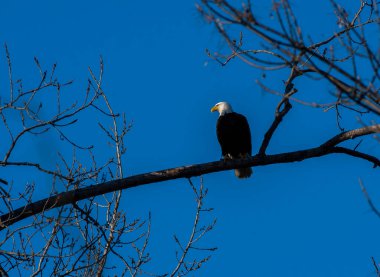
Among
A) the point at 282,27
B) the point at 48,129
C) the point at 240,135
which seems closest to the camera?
the point at 282,27

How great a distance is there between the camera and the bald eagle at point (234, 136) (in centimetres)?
751

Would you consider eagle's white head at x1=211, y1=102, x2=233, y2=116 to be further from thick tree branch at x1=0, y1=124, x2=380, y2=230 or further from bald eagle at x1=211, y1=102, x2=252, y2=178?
thick tree branch at x1=0, y1=124, x2=380, y2=230

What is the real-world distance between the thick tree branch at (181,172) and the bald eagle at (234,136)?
2818 mm

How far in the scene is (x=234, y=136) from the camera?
295 inches

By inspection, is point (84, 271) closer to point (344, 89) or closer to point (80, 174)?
point (80, 174)

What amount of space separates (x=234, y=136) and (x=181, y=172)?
3.06 m

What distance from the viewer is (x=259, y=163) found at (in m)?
4.59

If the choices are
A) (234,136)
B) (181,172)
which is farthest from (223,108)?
(181,172)

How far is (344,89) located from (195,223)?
2.99 m

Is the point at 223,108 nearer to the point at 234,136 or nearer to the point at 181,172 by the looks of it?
the point at 234,136

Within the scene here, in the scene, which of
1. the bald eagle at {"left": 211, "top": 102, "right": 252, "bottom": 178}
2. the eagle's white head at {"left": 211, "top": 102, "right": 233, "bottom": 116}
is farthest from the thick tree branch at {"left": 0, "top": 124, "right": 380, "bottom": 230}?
the eagle's white head at {"left": 211, "top": 102, "right": 233, "bottom": 116}

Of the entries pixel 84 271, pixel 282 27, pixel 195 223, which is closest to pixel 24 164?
pixel 84 271

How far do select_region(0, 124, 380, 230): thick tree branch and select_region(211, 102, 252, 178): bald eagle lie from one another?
2.82 metres

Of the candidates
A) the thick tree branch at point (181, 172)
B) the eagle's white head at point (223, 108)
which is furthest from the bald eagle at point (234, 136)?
the thick tree branch at point (181, 172)
